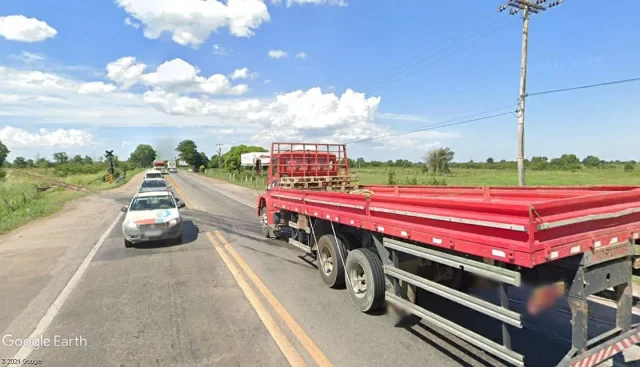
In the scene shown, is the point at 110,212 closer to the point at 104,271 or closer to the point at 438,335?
the point at 104,271

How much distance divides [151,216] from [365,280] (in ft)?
22.1

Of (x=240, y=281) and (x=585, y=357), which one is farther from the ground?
(x=585, y=357)

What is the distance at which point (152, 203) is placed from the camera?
10508mm

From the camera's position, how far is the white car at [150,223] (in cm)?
917

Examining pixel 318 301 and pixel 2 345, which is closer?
pixel 2 345

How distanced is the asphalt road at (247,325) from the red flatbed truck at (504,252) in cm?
45

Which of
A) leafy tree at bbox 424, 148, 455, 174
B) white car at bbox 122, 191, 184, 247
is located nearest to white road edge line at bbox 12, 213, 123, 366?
white car at bbox 122, 191, 184, 247

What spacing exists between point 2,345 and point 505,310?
5.46 metres

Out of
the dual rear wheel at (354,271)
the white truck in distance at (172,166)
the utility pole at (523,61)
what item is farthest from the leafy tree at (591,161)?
the dual rear wheel at (354,271)

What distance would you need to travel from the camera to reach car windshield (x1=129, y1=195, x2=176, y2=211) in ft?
33.4

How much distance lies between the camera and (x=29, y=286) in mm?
6496

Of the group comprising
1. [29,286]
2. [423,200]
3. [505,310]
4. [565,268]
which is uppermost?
[423,200]

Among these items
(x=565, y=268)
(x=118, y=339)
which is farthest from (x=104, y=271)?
(x=565, y=268)

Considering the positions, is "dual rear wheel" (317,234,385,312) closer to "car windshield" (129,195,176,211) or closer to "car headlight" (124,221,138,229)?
"car headlight" (124,221,138,229)
